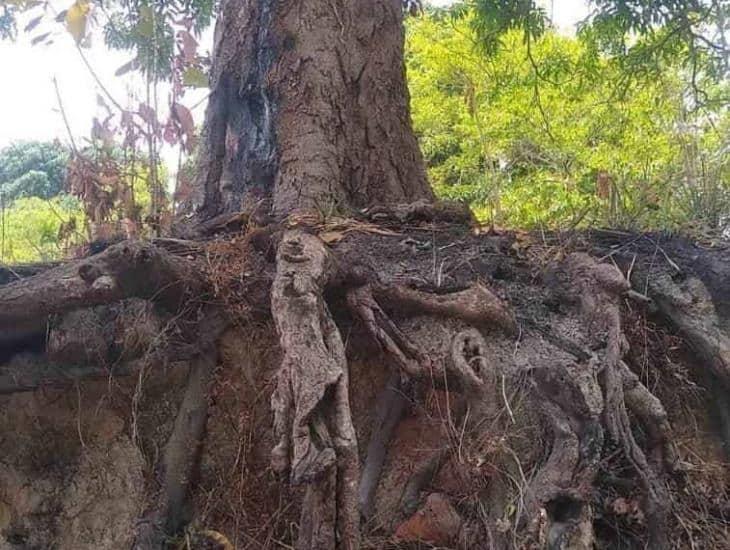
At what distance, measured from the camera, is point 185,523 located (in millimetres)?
2141

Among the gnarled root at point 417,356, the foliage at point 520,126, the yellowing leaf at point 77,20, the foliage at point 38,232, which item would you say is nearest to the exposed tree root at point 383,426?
the gnarled root at point 417,356

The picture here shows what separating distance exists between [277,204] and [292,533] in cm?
115

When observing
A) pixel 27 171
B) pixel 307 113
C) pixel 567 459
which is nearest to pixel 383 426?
pixel 567 459

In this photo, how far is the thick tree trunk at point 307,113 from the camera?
2.86 meters

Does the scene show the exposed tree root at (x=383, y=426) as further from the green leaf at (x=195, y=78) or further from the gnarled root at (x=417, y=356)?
the green leaf at (x=195, y=78)

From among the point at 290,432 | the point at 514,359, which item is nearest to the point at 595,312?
the point at 514,359

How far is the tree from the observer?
69.4 inches

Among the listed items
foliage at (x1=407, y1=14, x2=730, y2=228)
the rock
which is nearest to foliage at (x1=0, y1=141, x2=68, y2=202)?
foliage at (x1=407, y1=14, x2=730, y2=228)

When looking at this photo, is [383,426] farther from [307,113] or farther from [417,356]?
[307,113]

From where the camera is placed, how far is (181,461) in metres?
2.20

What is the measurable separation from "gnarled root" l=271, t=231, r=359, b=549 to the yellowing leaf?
157cm

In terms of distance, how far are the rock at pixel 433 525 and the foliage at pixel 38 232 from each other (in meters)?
1.73

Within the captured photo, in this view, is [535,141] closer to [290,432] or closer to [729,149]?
[729,149]

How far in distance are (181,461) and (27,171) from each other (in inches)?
534
